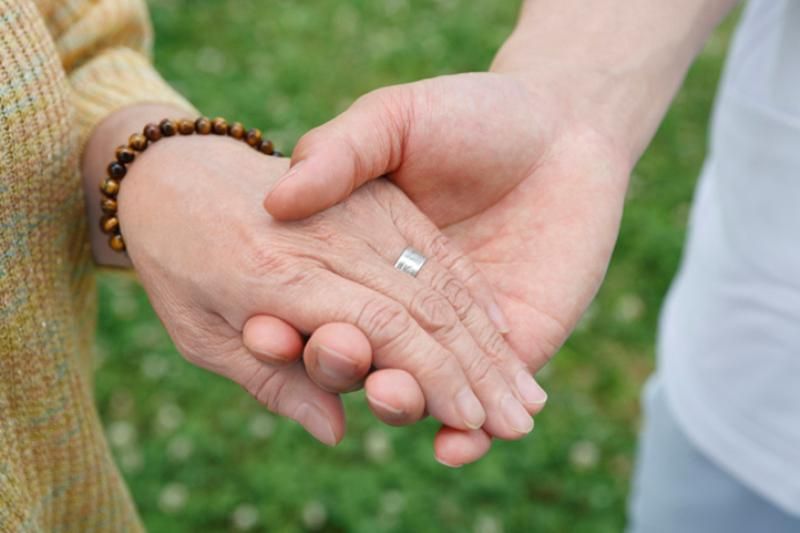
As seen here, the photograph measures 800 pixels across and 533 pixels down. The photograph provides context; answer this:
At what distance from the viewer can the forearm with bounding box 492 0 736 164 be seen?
1.60 metres

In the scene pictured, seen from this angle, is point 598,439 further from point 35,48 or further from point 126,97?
point 35,48

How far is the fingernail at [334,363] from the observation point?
1.15 meters

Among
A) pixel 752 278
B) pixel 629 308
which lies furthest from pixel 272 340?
pixel 629 308

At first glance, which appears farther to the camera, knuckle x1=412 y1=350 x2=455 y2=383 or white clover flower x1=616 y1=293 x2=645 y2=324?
white clover flower x1=616 y1=293 x2=645 y2=324

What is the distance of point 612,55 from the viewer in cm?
162

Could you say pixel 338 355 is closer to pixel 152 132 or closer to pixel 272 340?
pixel 272 340

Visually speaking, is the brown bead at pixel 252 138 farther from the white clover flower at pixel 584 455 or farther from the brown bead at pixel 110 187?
the white clover flower at pixel 584 455

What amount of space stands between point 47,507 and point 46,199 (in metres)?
0.44

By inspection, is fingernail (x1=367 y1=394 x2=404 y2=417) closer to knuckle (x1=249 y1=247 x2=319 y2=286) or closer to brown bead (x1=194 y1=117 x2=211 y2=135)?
knuckle (x1=249 y1=247 x2=319 y2=286)

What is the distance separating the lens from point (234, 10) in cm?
524

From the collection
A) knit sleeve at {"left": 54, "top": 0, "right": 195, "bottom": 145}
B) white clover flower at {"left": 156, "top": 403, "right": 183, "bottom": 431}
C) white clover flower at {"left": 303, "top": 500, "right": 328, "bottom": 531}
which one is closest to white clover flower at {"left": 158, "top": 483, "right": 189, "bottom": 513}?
white clover flower at {"left": 156, "top": 403, "right": 183, "bottom": 431}

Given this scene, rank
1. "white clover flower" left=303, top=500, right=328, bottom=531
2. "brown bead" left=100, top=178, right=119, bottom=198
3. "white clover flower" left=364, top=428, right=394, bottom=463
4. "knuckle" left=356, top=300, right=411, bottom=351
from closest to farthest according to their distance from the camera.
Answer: "knuckle" left=356, top=300, right=411, bottom=351
"brown bead" left=100, top=178, right=119, bottom=198
"white clover flower" left=303, top=500, right=328, bottom=531
"white clover flower" left=364, top=428, right=394, bottom=463

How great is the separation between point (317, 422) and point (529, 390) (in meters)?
0.32

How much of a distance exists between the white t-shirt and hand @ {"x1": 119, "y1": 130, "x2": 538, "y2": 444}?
0.62 m
